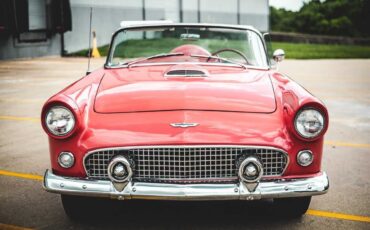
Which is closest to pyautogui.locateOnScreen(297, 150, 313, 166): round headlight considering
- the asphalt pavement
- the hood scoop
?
the asphalt pavement

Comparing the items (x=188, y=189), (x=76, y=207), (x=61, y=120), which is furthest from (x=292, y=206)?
(x=61, y=120)

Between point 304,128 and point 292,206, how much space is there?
676 mm

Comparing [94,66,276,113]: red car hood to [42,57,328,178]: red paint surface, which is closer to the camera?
[42,57,328,178]: red paint surface

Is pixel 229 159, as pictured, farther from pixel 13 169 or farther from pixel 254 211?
pixel 13 169

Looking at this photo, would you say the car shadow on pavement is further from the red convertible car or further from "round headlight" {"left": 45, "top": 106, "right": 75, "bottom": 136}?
"round headlight" {"left": 45, "top": 106, "right": 75, "bottom": 136}

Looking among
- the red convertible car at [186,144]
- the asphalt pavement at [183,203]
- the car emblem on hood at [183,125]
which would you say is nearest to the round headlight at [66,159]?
the red convertible car at [186,144]

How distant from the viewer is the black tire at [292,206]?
3.41 metres

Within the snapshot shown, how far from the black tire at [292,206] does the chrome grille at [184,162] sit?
497 mm

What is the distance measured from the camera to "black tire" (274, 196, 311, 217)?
3.41m

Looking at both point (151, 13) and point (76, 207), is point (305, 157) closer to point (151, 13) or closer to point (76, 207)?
point (76, 207)

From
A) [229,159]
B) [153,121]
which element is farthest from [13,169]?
[229,159]

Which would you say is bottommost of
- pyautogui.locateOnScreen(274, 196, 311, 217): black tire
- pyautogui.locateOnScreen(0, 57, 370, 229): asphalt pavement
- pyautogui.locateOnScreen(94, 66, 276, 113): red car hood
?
pyautogui.locateOnScreen(0, 57, 370, 229): asphalt pavement

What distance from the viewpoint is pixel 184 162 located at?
2.99 metres

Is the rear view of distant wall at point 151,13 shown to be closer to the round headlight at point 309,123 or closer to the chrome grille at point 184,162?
the chrome grille at point 184,162
